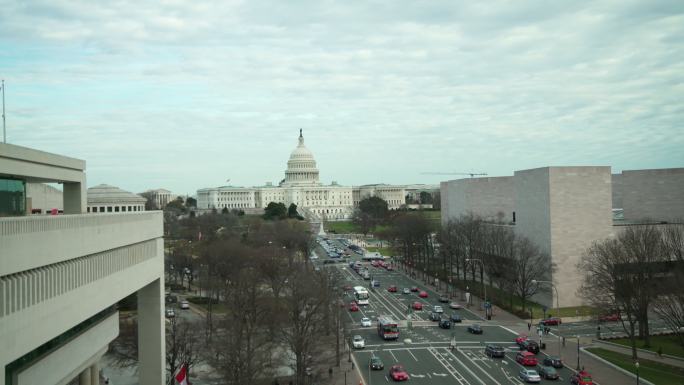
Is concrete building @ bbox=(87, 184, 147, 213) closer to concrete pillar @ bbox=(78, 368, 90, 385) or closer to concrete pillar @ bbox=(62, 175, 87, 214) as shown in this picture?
concrete pillar @ bbox=(78, 368, 90, 385)

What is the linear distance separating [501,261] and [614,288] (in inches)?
762

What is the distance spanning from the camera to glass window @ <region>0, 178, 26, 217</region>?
1698 centimetres

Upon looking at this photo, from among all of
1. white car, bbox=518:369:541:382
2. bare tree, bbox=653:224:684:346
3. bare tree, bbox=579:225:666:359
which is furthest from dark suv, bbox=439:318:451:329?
bare tree, bbox=653:224:684:346

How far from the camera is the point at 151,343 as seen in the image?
24.3m

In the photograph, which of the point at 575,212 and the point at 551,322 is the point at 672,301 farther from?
the point at 575,212

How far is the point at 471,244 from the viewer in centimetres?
6969

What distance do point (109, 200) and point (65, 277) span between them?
1911 centimetres

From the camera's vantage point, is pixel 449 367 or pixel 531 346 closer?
pixel 449 367

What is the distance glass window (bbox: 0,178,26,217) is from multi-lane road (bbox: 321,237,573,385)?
22.2m

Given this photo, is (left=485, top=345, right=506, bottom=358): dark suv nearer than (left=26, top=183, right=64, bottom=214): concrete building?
No

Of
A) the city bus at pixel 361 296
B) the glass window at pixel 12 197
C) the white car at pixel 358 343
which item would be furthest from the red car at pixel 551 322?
the glass window at pixel 12 197

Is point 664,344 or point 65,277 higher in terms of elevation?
point 65,277

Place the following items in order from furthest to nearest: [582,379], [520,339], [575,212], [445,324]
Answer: [575,212]
[445,324]
[520,339]
[582,379]

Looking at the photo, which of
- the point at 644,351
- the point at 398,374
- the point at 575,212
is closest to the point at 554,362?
the point at 644,351
